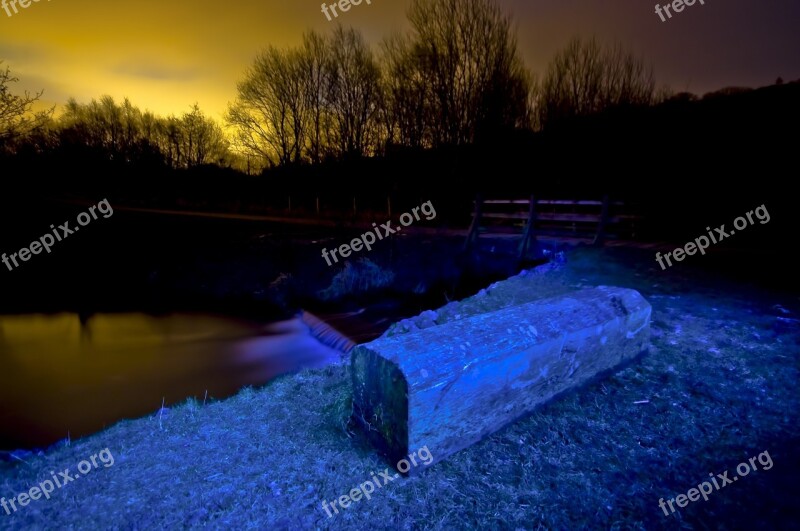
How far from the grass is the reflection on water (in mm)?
2663

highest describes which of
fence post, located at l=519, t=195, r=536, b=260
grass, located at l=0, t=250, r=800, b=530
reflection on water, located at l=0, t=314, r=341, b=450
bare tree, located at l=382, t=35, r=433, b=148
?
bare tree, located at l=382, t=35, r=433, b=148

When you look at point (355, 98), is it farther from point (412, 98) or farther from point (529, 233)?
point (529, 233)

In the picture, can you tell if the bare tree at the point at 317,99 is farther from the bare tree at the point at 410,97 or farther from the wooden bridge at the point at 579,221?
the wooden bridge at the point at 579,221

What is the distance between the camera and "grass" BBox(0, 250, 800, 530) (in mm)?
2414

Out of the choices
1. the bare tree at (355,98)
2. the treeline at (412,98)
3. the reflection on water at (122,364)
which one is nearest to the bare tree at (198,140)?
the treeline at (412,98)

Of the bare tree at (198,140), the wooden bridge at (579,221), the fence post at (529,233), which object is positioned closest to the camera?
the wooden bridge at (579,221)

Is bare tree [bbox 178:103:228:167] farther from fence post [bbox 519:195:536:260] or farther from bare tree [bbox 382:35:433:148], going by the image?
fence post [bbox 519:195:536:260]

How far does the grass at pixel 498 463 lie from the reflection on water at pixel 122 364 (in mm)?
2663

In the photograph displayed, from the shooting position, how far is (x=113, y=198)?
134ft

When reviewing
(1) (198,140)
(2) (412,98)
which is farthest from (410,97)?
(1) (198,140)

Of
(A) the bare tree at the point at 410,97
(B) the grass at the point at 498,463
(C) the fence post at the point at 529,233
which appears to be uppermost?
(A) the bare tree at the point at 410,97

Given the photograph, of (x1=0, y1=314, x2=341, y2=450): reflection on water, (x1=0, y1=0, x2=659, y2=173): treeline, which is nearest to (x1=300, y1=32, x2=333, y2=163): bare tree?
(x1=0, y1=0, x2=659, y2=173): treeline

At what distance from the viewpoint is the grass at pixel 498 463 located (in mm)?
2414

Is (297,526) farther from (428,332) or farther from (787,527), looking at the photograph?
(787,527)
